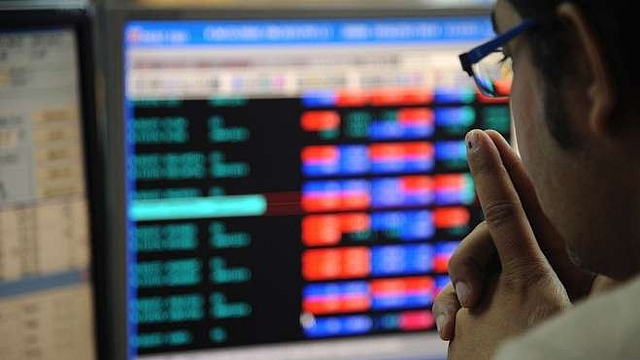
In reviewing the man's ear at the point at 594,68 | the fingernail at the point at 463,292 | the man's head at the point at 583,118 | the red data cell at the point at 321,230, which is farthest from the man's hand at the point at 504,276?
the red data cell at the point at 321,230

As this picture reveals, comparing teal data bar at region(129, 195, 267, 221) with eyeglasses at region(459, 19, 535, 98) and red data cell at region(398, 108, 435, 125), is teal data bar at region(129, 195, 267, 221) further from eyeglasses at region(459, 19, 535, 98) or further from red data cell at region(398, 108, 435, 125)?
eyeglasses at region(459, 19, 535, 98)

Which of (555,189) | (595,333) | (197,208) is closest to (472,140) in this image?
(555,189)

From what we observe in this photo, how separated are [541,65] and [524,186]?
244 millimetres

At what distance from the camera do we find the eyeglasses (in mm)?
745

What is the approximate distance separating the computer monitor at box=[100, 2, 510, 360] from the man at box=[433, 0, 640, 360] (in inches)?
14.2

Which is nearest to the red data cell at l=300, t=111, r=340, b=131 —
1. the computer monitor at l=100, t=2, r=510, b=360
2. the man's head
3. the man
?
the computer monitor at l=100, t=2, r=510, b=360

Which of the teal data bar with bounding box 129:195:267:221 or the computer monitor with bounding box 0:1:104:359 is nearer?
the computer monitor with bounding box 0:1:104:359

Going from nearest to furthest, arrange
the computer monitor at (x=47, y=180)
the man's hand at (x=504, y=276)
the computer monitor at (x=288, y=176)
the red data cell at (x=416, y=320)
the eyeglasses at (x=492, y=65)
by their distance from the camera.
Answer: the eyeglasses at (x=492, y=65) < the man's hand at (x=504, y=276) < the computer monitor at (x=47, y=180) < the computer monitor at (x=288, y=176) < the red data cell at (x=416, y=320)

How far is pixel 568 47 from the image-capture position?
68 cm

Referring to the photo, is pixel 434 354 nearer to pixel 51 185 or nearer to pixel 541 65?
pixel 51 185

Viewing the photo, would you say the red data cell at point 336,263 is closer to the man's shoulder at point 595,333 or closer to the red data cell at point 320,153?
the red data cell at point 320,153

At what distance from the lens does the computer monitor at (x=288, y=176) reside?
1.24 meters

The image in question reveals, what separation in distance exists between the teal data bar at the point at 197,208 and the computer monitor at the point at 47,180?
0.22ft

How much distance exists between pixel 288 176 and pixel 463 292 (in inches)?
16.4
